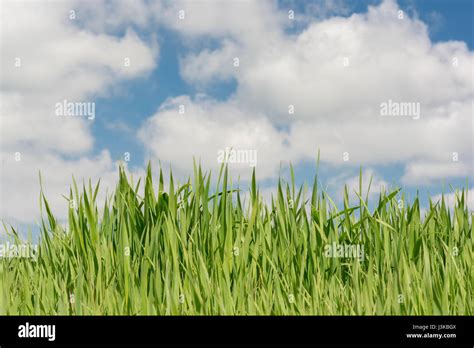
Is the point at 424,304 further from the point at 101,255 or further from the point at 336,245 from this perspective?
the point at 101,255

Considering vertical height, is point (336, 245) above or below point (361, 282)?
above

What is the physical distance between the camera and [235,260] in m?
3.79

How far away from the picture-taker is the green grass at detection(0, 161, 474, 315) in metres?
3.46

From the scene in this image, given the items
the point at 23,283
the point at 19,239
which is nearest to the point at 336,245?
the point at 23,283

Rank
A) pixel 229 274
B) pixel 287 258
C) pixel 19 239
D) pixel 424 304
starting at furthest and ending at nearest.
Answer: pixel 19 239
pixel 287 258
pixel 229 274
pixel 424 304

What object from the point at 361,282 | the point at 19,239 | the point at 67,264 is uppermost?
the point at 19,239

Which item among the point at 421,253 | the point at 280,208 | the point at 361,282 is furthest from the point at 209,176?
the point at 421,253

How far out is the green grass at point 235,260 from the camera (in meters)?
3.46

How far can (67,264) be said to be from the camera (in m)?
4.02

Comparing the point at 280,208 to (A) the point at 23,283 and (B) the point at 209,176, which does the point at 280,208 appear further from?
(A) the point at 23,283

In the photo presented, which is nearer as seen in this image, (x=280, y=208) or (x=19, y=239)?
Result: (x=280, y=208)
